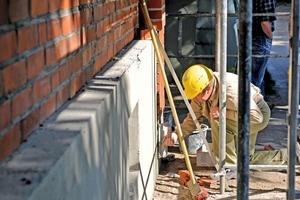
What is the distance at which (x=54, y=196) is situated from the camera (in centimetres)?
223

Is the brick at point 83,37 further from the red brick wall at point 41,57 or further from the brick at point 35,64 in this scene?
the brick at point 35,64

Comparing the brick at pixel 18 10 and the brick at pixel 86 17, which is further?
the brick at pixel 86 17

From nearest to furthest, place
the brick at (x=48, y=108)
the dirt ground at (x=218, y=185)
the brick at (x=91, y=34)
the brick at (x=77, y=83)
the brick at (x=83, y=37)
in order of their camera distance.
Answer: the brick at (x=48, y=108), the brick at (x=77, y=83), the brick at (x=83, y=37), the brick at (x=91, y=34), the dirt ground at (x=218, y=185)

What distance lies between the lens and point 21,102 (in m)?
2.37

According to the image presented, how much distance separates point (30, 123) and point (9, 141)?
0.26 meters

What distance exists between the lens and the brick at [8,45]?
85.0 inches

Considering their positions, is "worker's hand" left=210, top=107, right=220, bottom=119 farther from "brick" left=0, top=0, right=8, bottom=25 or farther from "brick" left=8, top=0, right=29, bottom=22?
"brick" left=0, top=0, right=8, bottom=25

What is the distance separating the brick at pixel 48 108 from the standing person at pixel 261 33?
206 inches

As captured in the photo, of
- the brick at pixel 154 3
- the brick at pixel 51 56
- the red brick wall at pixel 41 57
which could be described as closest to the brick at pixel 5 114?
the red brick wall at pixel 41 57

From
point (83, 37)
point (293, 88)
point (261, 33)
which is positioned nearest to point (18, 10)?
point (83, 37)

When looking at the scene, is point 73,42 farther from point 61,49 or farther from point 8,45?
point 8,45

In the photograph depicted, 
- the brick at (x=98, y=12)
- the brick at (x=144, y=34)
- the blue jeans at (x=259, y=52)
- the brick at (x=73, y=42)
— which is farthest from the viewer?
the blue jeans at (x=259, y=52)

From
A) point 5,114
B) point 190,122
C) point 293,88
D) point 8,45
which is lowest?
point 190,122

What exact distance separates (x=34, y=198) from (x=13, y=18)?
0.69 metres
